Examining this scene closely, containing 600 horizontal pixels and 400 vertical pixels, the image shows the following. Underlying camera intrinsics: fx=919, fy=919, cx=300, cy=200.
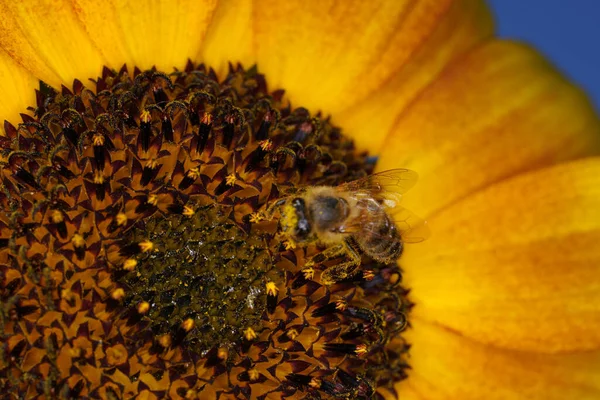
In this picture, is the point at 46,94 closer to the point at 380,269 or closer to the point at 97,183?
the point at 97,183

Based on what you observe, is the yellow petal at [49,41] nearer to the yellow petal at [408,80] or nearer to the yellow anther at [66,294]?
the yellow anther at [66,294]

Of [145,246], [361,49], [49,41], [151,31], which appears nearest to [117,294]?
[145,246]

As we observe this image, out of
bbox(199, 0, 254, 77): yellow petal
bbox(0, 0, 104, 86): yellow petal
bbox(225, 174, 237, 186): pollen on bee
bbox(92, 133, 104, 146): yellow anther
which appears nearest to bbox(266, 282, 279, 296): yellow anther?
bbox(225, 174, 237, 186): pollen on bee

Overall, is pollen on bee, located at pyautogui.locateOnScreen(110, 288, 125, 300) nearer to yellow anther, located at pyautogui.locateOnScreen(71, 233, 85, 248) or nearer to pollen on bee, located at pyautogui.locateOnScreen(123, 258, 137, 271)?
pollen on bee, located at pyautogui.locateOnScreen(123, 258, 137, 271)

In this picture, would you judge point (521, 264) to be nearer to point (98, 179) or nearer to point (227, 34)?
point (227, 34)

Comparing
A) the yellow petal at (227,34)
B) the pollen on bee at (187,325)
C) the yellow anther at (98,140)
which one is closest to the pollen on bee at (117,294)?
the pollen on bee at (187,325)

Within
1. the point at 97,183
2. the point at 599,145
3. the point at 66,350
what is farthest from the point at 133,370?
the point at 599,145
